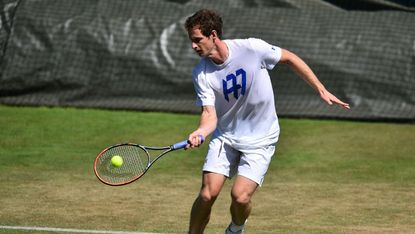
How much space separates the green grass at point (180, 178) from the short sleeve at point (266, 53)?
179 centimetres

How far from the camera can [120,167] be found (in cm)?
737

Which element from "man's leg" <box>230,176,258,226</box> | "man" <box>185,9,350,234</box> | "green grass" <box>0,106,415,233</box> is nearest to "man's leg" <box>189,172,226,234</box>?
"man" <box>185,9,350,234</box>

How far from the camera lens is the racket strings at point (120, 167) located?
24.2 ft

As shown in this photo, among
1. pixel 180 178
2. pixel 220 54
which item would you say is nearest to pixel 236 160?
pixel 220 54

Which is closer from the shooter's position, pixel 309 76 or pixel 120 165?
pixel 120 165

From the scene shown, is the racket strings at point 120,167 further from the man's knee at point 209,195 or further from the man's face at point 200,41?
the man's face at point 200,41

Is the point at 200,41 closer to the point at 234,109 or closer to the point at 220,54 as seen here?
the point at 220,54

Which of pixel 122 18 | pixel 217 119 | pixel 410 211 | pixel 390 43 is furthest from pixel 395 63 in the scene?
pixel 217 119

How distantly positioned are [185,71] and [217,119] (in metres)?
7.67

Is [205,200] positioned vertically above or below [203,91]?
below

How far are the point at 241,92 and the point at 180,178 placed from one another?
4085 millimetres

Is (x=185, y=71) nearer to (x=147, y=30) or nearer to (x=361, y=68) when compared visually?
(x=147, y=30)

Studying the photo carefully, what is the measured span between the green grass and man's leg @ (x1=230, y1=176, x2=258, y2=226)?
128cm

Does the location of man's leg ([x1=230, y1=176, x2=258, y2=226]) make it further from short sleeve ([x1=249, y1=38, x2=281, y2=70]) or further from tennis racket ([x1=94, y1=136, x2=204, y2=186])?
short sleeve ([x1=249, y1=38, x2=281, y2=70])
